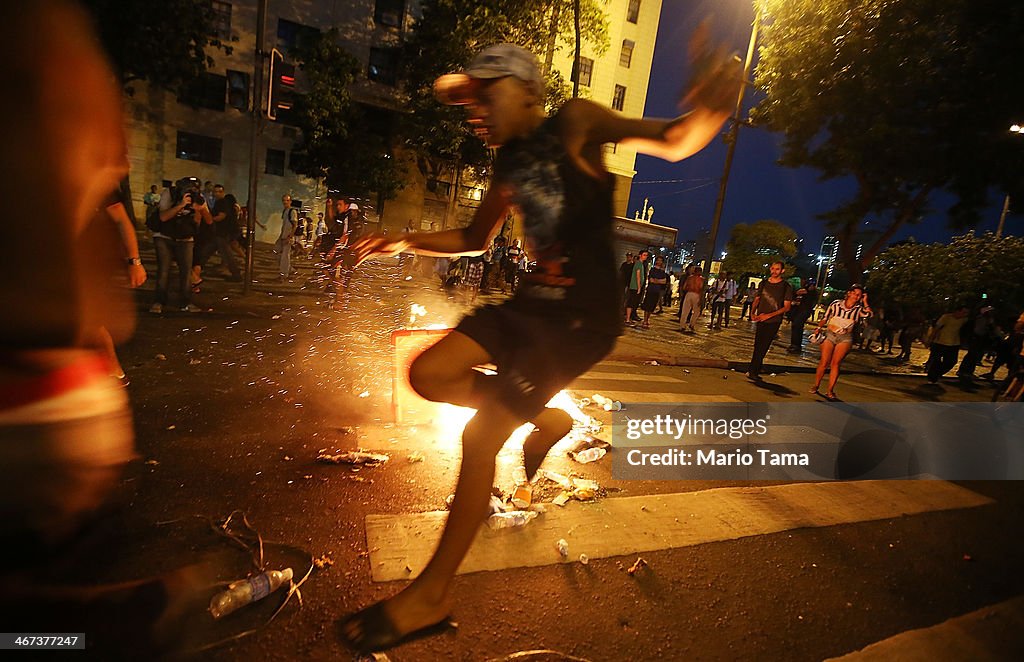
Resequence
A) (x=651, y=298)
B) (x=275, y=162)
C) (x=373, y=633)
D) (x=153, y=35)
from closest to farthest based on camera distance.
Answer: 1. (x=373, y=633)
2. (x=651, y=298)
3. (x=153, y=35)
4. (x=275, y=162)

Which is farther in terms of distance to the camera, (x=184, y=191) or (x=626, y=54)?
(x=626, y=54)

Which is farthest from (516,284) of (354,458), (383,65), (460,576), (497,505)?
(383,65)

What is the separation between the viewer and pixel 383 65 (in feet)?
97.9

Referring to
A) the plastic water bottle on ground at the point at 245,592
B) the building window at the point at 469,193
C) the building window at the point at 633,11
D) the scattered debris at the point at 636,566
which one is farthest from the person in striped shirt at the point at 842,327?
the building window at the point at 633,11

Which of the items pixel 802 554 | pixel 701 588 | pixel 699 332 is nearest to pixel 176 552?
pixel 701 588

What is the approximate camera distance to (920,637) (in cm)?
234

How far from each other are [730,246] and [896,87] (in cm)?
5166

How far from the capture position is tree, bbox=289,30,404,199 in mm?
23750

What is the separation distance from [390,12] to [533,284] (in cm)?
3316

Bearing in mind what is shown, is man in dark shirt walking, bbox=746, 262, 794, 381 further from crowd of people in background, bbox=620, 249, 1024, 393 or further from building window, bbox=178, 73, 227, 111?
building window, bbox=178, 73, 227, 111

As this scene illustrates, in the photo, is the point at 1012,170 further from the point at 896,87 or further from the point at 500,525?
the point at 500,525

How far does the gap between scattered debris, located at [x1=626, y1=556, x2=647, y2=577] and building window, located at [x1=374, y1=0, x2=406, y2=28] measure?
3304 cm

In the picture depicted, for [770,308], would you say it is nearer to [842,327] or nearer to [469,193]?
[842,327]

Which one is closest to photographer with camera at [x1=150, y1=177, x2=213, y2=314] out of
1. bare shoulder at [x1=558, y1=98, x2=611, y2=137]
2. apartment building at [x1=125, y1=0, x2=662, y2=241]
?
bare shoulder at [x1=558, y1=98, x2=611, y2=137]
